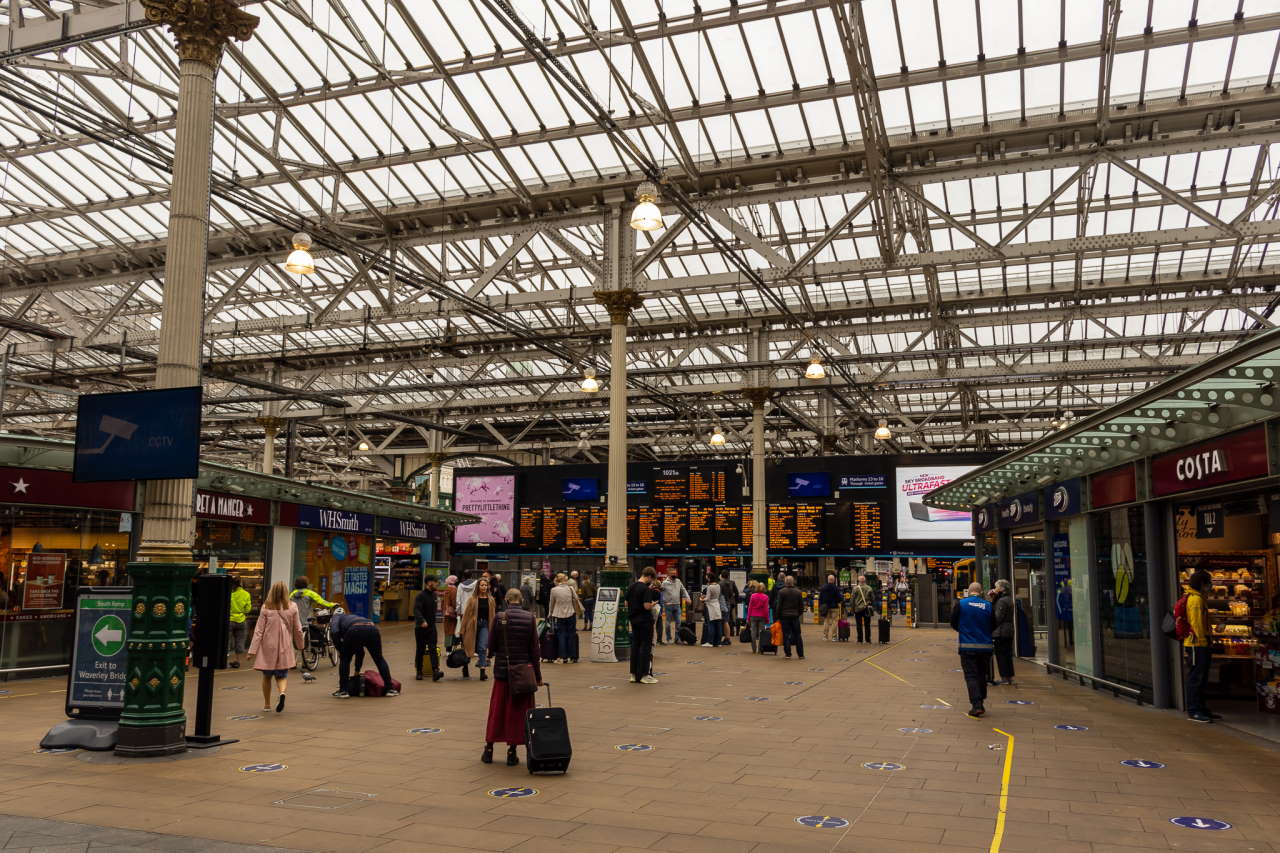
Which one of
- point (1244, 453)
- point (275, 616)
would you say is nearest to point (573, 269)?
point (275, 616)

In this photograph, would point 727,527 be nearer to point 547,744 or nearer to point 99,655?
point 99,655

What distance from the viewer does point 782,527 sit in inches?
1187

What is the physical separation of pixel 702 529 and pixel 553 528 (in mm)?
5210

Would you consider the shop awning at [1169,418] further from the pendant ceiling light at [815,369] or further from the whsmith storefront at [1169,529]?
the pendant ceiling light at [815,369]

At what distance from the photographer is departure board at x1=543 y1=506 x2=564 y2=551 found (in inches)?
1277

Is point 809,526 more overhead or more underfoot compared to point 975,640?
more overhead

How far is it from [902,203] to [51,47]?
13.9m

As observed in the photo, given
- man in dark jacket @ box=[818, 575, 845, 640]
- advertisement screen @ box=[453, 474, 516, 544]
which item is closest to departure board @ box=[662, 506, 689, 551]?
advertisement screen @ box=[453, 474, 516, 544]

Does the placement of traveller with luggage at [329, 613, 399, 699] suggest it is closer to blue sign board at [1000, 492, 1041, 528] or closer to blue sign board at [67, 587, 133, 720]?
blue sign board at [67, 587, 133, 720]

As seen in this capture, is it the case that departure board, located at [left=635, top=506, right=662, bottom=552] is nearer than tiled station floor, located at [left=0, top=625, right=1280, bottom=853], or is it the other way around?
tiled station floor, located at [left=0, top=625, right=1280, bottom=853]

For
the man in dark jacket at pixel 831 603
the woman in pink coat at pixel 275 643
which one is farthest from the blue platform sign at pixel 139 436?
the man in dark jacket at pixel 831 603

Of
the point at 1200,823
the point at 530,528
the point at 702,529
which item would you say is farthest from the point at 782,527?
the point at 1200,823

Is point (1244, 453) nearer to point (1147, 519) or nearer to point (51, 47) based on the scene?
point (1147, 519)

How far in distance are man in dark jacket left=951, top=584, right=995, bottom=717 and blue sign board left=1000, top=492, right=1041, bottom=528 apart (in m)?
5.51
